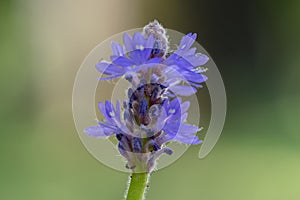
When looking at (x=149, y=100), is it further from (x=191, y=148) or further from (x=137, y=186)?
(x=191, y=148)

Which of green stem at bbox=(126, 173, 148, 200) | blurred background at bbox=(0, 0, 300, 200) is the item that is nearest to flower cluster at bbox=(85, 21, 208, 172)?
green stem at bbox=(126, 173, 148, 200)

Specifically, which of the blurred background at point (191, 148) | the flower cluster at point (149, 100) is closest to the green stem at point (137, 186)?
the flower cluster at point (149, 100)

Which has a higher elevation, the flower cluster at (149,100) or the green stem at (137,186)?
the flower cluster at (149,100)

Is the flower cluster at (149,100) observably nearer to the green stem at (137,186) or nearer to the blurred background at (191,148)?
the green stem at (137,186)

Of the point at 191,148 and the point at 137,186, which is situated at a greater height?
the point at 191,148

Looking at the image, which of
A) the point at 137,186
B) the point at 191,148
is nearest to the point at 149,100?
the point at 137,186

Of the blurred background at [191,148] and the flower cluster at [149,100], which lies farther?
the blurred background at [191,148]

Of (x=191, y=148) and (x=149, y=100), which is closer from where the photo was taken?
(x=149, y=100)
